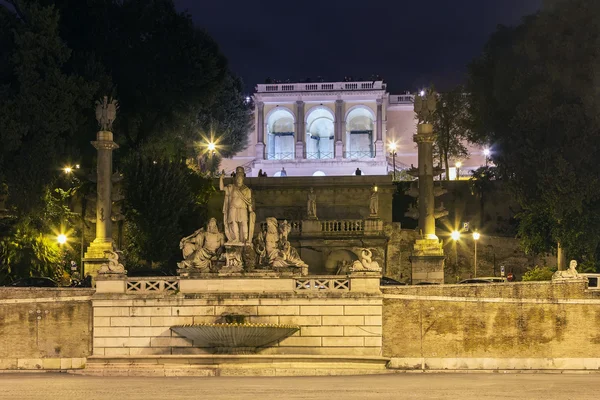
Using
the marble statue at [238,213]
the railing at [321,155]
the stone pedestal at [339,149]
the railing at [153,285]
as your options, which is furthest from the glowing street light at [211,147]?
the railing at [153,285]

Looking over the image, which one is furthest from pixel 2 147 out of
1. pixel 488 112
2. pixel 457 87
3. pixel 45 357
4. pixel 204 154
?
pixel 457 87

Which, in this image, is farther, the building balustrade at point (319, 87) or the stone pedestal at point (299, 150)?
the building balustrade at point (319, 87)

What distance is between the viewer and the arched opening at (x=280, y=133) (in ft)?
261

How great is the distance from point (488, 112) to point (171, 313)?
61.7 ft

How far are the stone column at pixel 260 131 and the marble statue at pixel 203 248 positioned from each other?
43830 mm

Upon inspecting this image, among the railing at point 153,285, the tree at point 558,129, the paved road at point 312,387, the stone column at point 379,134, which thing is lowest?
the paved road at point 312,387

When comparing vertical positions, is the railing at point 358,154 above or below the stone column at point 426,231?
above

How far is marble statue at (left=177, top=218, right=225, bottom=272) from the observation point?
3231cm

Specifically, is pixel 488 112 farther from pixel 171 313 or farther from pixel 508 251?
pixel 171 313

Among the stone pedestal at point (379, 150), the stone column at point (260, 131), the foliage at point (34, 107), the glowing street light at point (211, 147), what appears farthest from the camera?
the stone column at point (260, 131)

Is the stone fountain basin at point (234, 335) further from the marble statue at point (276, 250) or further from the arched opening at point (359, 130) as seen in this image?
the arched opening at point (359, 130)

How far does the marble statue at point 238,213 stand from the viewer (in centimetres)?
3278

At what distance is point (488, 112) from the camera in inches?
1783

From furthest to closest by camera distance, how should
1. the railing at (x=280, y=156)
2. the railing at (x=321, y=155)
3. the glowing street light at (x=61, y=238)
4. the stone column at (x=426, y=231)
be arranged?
the railing at (x=321, y=155), the railing at (x=280, y=156), the glowing street light at (x=61, y=238), the stone column at (x=426, y=231)
